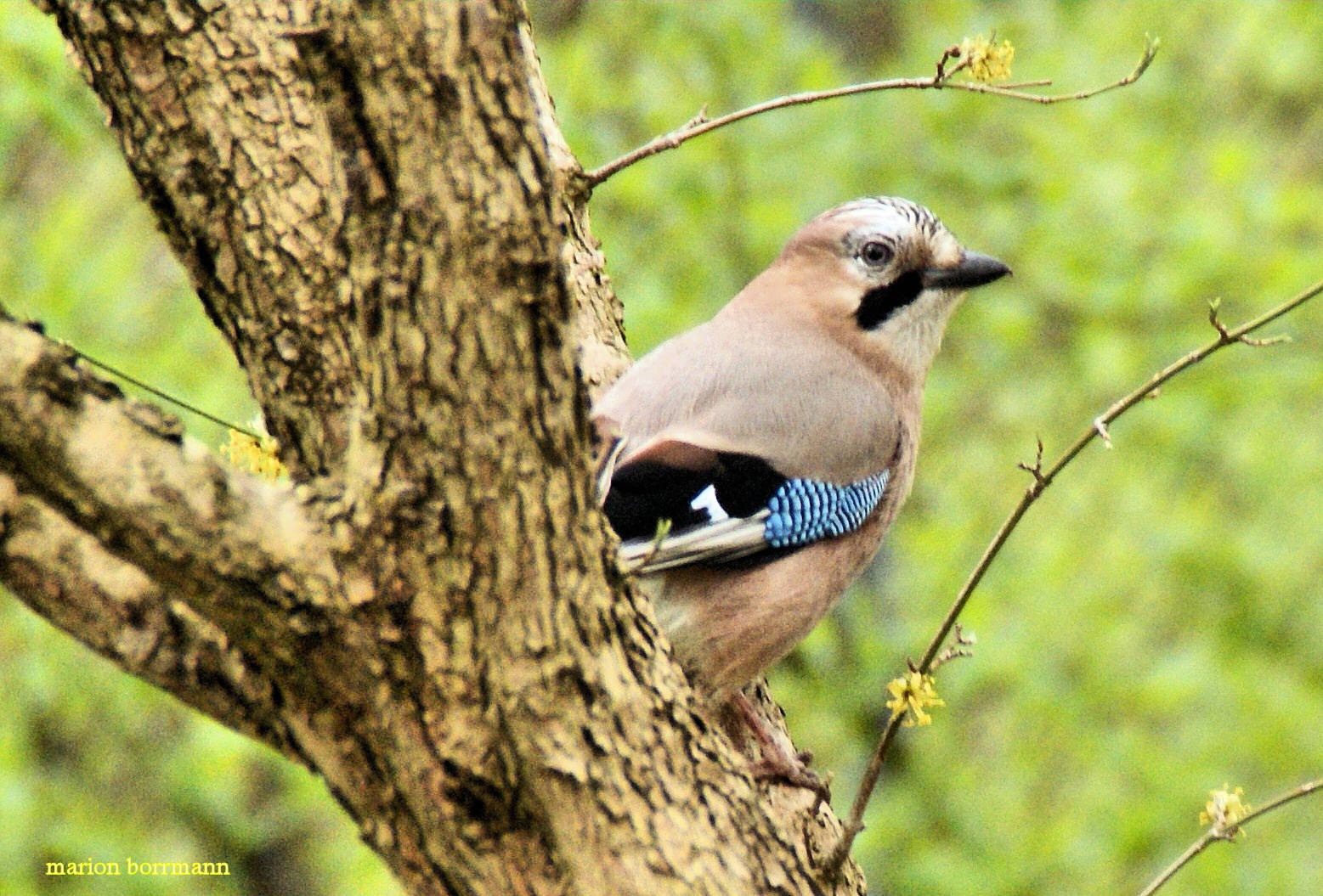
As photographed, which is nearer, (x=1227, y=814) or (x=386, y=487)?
(x=386, y=487)

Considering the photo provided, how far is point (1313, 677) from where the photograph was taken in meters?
7.94

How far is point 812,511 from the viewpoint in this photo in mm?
3494

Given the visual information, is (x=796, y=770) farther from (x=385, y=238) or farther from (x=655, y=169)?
(x=655, y=169)

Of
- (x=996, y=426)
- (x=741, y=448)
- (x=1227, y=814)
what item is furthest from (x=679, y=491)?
(x=996, y=426)

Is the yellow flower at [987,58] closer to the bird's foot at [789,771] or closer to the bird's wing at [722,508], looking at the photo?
the bird's wing at [722,508]

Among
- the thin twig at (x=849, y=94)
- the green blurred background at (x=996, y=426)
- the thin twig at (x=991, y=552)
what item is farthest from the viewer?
the green blurred background at (x=996, y=426)

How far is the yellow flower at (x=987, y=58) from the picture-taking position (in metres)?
2.98

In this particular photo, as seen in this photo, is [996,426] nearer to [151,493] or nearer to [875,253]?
[875,253]

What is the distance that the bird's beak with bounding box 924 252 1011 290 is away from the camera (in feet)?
13.0

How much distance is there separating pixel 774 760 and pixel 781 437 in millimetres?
746

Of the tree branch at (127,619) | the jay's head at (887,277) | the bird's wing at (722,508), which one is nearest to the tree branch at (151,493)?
the tree branch at (127,619)

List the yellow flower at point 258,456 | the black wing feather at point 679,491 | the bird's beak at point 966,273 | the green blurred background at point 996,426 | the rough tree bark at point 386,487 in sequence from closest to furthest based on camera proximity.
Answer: the rough tree bark at point 386,487, the yellow flower at point 258,456, the black wing feather at point 679,491, the bird's beak at point 966,273, the green blurred background at point 996,426

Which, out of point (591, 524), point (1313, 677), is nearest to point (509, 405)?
point (591, 524)

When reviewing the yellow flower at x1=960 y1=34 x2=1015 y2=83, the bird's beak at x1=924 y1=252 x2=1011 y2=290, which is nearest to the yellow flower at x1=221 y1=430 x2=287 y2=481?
the yellow flower at x1=960 y1=34 x2=1015 y2=83
